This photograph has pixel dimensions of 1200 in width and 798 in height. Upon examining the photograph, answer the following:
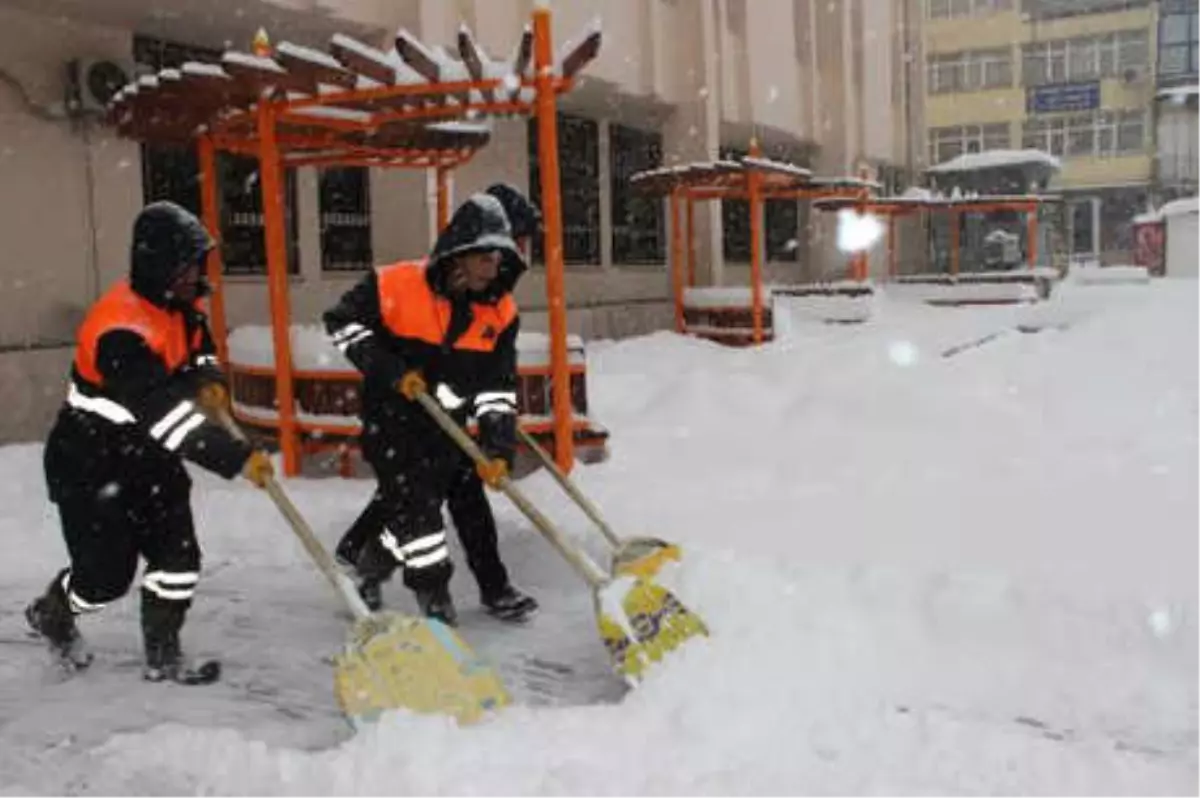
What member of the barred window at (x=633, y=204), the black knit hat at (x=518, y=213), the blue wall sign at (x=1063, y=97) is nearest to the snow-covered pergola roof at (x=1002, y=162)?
the barred window at (x=633, y=204)

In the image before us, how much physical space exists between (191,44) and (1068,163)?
42.4m

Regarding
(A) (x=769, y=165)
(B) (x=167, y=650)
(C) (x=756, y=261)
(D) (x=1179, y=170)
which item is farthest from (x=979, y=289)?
(D) (x=1179, y=170)

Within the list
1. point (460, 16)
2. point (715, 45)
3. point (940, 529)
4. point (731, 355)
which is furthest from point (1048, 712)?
point (715, 45)

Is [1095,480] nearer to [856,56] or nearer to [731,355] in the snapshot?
[731,355]

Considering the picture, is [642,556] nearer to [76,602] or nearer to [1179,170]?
[76,602]

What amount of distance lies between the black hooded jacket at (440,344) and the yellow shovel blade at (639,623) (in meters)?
0.85

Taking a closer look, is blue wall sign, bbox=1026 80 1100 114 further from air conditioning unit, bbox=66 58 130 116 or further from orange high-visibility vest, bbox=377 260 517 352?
orange high-visibility vest, bbox=377 260 517 352

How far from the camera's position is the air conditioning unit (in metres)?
9.59

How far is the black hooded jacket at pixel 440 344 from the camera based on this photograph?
436cm

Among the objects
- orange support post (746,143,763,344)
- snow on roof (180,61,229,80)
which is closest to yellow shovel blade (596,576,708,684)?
snow on roof (180,61,229,80)

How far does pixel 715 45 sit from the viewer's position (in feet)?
62.6

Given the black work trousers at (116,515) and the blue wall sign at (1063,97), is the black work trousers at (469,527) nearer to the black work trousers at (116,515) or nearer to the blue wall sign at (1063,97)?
the black work trousers at (116,515)

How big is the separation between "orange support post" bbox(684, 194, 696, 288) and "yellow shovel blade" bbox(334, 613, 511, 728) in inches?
504

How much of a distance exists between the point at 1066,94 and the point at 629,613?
157 ft
